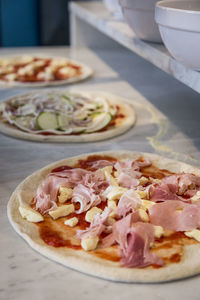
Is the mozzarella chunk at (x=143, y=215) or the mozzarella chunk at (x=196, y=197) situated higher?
the mozzarella chunk at (x=143, y=215)

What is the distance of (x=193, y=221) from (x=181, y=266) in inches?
8.4

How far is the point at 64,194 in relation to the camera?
158cm

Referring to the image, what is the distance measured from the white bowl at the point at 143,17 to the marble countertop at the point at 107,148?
0.55 m

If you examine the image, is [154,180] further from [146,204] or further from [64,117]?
[64,117]

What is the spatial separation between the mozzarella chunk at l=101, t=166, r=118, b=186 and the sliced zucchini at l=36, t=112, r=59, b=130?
0.65m

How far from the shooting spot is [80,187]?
62.4 inches

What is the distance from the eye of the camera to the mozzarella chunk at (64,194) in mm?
1563

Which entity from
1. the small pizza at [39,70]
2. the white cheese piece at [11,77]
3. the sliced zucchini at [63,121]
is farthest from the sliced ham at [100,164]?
the white cheese piece at [11,77]

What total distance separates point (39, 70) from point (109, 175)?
227 centimetres

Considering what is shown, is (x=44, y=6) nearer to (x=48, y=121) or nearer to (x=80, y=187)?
(x=48, y=121)

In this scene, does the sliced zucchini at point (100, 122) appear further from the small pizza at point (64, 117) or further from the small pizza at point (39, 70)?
the small pizza at point (39, 70)

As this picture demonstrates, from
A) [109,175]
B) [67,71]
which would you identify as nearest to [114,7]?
[67,71]

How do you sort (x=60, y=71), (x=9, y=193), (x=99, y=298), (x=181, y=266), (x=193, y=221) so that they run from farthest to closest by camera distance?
(x=60, y=71) < (x=9, y=193) < (x=193, y=221) < (x=181, y=266) < (x=99, y=298)

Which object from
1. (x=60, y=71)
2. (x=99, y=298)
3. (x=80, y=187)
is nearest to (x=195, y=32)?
(x=80, y=187)
